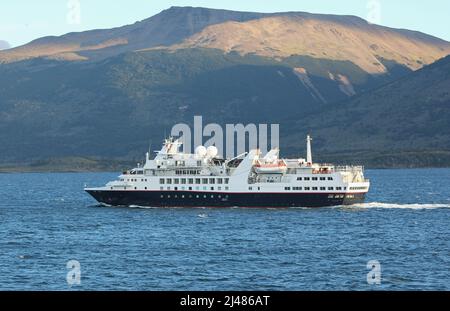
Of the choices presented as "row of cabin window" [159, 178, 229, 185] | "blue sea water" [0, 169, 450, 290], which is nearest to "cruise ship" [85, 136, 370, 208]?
"row of cabin window" [159, 178, 229, 185]

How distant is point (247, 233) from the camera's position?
332 feet

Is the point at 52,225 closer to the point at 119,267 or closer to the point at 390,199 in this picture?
the point at 119,267

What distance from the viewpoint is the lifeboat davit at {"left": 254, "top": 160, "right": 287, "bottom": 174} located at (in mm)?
129625

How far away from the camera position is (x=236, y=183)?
131 metres

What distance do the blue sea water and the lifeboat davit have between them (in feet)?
17.5

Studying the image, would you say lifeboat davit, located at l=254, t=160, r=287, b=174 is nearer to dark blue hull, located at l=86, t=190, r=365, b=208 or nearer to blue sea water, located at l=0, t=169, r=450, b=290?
dark blue hull, located at l=86, t=190, r=365, b=208

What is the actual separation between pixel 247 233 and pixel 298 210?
91.2 ft

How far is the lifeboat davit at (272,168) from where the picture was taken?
130 metres

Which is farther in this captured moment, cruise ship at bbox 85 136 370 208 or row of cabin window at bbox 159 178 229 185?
row of cabin window at bbox 159 178 229 185

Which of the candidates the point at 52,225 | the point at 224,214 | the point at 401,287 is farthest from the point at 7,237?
the point at 401,287

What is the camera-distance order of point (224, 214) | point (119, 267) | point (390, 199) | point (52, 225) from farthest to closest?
point (390, 199), point (224, 214), point (52, 225), point (119, 267)

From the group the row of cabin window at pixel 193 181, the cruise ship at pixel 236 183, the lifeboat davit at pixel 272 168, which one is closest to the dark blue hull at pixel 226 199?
the cruise ship at pixel 236 183

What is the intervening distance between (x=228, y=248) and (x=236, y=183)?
1717 inches
